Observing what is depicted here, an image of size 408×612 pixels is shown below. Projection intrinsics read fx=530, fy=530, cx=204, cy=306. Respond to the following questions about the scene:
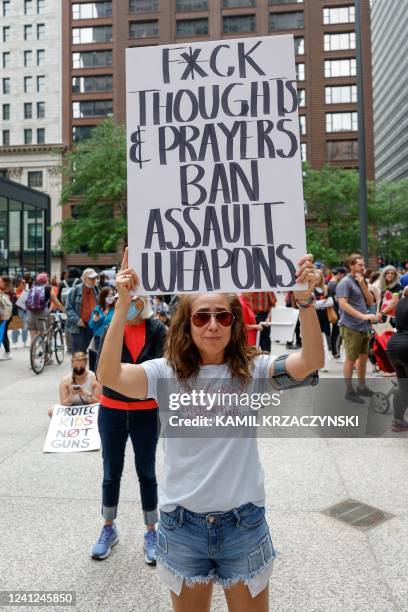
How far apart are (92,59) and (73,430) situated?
55.4 metres

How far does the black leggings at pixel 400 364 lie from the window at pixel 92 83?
53.4 meters

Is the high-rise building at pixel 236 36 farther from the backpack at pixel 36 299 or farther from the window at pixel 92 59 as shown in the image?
the backpack at pixel 36 299

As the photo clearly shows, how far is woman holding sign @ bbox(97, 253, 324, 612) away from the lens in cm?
195

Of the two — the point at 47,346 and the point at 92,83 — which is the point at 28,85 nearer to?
the point at 92,83

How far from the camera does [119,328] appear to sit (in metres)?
2.11

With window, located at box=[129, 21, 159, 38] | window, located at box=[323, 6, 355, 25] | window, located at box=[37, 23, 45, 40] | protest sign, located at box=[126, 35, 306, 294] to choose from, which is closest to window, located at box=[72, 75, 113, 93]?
window, located at box=[129, 21, 159, 38]

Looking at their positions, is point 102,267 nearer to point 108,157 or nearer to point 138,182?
point 108,157

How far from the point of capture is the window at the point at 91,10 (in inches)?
2072

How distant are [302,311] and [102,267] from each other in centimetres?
5499

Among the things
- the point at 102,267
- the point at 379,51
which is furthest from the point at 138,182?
the point at 379,51

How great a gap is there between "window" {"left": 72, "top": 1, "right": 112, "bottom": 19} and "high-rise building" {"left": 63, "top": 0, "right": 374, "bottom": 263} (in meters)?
0.09

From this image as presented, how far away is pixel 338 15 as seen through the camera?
1909 inches

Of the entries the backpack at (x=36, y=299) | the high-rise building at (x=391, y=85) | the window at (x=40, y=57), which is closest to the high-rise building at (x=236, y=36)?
the window at (x=40, y=57)

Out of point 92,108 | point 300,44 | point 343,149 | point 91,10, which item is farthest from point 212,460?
point 91,10
